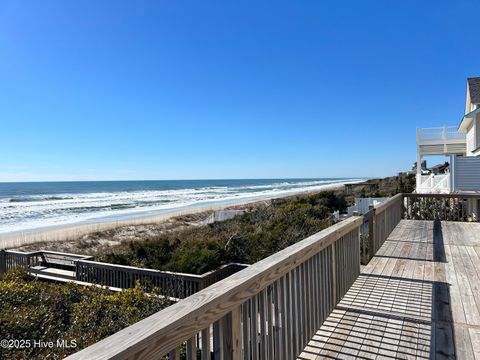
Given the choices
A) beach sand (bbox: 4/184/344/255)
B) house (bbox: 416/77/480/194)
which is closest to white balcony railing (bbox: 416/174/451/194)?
house (bbox: 416/77/480/194)

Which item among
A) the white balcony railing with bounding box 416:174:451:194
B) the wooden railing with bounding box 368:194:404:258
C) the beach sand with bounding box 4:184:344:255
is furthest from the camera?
the beach sand with bounding box 4:184:344:255

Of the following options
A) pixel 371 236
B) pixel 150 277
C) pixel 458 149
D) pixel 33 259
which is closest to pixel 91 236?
pixel 33 259

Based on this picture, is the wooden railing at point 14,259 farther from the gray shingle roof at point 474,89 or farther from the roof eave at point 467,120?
the gray shingle roof at point 474,89

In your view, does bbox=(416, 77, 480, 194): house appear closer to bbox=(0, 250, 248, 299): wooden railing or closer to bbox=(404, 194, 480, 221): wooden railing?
bbox=(404, 194, 480, 221): wooden railing

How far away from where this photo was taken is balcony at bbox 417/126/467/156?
17922 mm

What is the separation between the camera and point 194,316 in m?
1.39

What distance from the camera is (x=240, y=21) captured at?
1284 cm

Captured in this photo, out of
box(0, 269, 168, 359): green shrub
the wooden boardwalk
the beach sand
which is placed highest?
the wooden boardwalk

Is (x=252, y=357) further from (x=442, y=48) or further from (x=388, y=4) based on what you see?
(x=442, y=48)

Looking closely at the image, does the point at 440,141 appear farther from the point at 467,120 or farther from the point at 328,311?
the point at 328,311

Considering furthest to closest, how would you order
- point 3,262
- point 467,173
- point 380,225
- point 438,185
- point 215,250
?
point 438,185, point 467,173, point 3,262, point 215,250, point 380,225

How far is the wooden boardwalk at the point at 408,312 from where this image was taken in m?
2.93

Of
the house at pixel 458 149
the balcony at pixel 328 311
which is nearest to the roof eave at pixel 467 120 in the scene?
the house at pixel 458 149

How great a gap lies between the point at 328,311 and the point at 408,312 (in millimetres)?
911
